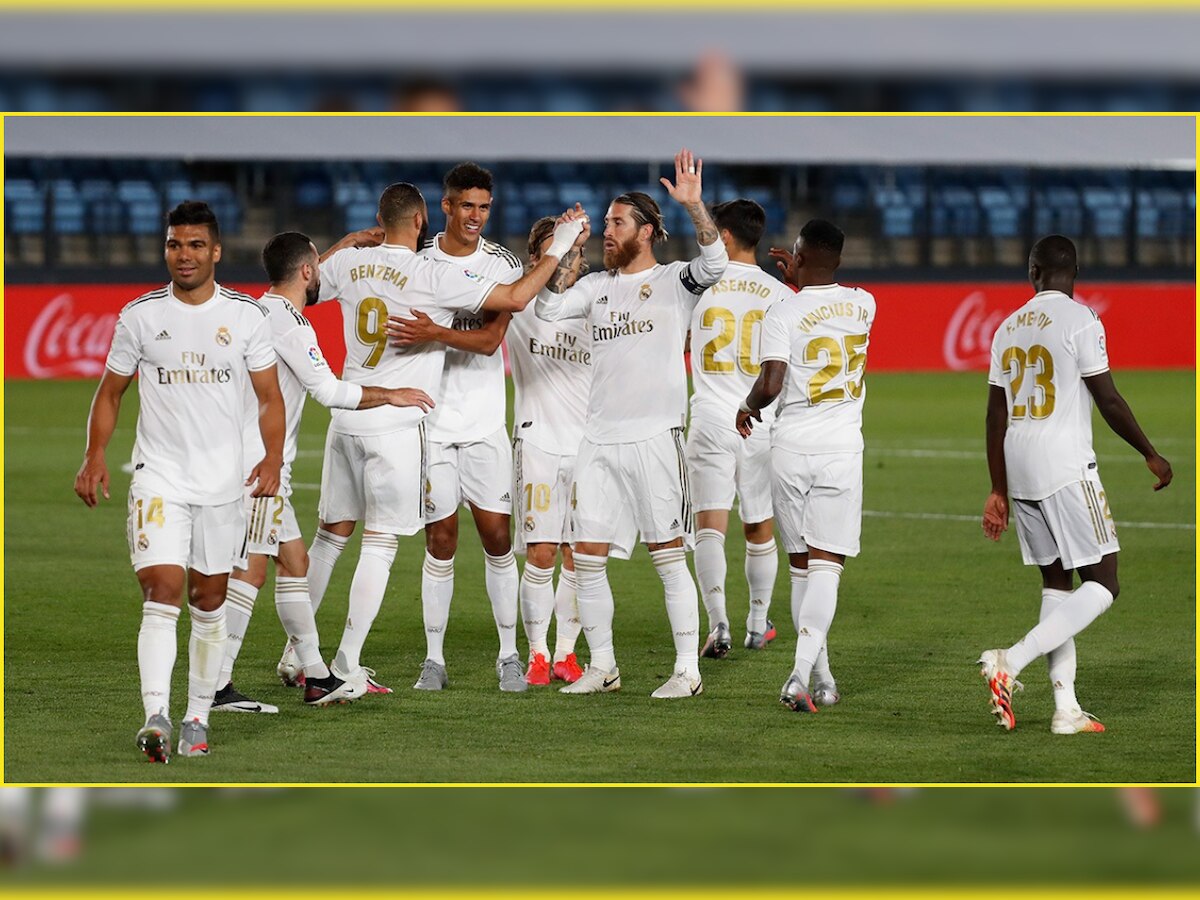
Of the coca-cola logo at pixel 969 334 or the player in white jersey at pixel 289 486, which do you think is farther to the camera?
the coca-cola logo at pixel 969 334

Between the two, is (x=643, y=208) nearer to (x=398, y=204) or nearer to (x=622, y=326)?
(x=622, y=326)

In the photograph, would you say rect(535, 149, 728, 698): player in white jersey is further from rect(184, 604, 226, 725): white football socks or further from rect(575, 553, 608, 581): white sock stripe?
rect(184, 604, 226, 725): white football socks

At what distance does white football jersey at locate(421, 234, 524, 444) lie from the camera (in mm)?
6980

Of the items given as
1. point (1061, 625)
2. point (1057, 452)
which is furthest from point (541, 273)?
point (1061, 625)

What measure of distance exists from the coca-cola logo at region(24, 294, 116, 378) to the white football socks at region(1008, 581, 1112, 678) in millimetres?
19547

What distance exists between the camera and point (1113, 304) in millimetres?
25812

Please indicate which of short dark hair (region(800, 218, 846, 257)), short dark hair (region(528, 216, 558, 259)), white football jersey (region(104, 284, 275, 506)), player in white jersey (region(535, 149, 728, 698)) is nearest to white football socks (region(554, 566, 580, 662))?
player in white jersey (region(535, 149, 728, 698))

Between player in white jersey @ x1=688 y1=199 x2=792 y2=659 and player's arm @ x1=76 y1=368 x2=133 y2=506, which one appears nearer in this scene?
player's arm @ x1=76 y1=368 x2=133 y2=506

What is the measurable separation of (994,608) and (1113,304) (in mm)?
17657

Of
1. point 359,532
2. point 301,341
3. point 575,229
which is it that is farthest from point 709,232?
point 359,532

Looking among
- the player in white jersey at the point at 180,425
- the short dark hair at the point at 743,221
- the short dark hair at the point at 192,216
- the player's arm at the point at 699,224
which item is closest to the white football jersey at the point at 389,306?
the player's arm at the point at 699,224

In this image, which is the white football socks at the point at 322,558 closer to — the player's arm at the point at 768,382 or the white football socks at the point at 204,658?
the white football socks at the point at 204,658

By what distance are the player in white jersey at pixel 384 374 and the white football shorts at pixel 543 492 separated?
0.54m

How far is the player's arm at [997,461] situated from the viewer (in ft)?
20.6
